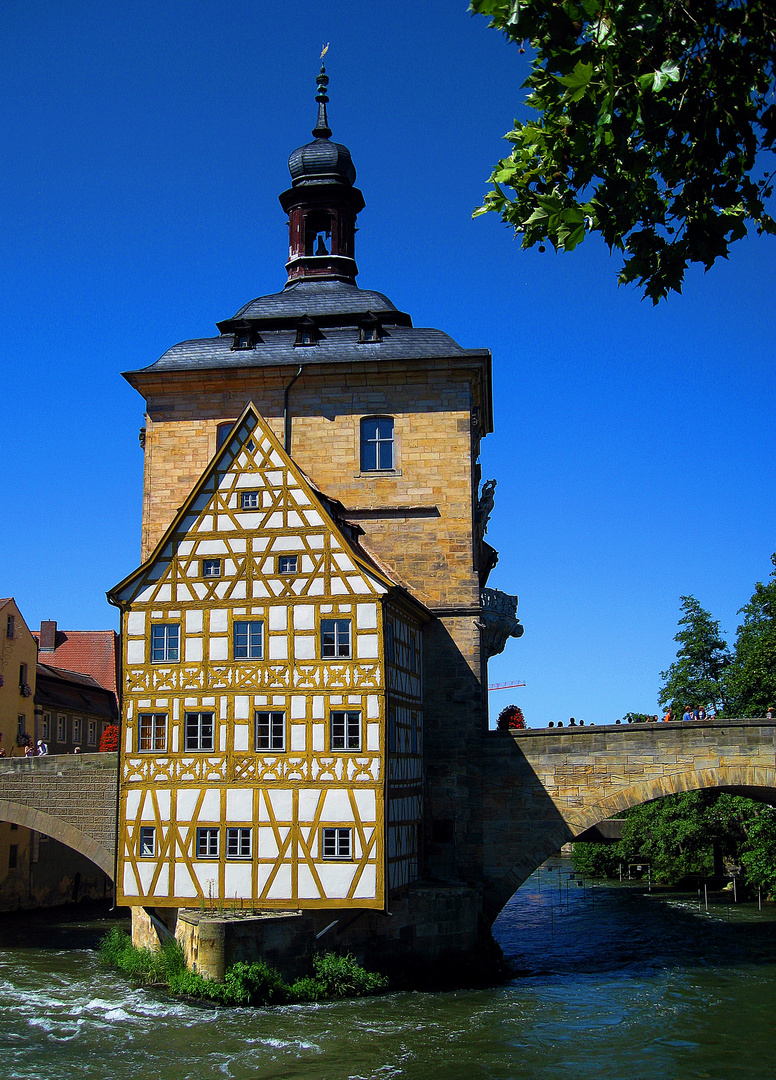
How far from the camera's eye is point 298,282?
33.1 meters

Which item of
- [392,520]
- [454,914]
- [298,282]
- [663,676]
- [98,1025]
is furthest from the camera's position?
[663,676]

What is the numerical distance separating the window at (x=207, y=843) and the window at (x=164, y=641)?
344 cm

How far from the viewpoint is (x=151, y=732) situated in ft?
74.4

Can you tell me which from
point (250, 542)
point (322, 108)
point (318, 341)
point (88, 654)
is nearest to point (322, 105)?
point (322, 108)

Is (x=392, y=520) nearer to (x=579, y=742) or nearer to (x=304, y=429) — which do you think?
(x=304, y=429)

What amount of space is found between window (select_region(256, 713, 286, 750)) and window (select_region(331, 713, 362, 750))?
3.24 ft

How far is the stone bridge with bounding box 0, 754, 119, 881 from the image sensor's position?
25922mm

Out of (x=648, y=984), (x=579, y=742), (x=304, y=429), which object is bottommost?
(x=648, y=984)

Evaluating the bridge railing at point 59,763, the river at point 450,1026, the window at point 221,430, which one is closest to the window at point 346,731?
the river at point 450,1026

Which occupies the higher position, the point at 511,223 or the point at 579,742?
the point at 511,223

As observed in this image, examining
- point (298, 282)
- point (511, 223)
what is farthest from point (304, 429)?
point (511, 223)

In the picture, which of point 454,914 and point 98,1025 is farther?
point 454,914

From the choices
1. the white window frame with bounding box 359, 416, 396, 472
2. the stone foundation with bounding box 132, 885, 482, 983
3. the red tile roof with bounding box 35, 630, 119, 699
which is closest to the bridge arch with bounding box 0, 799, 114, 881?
the stone foundation with bounding box 132, 885, 482, 983

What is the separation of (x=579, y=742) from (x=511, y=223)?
1879 centimetres
